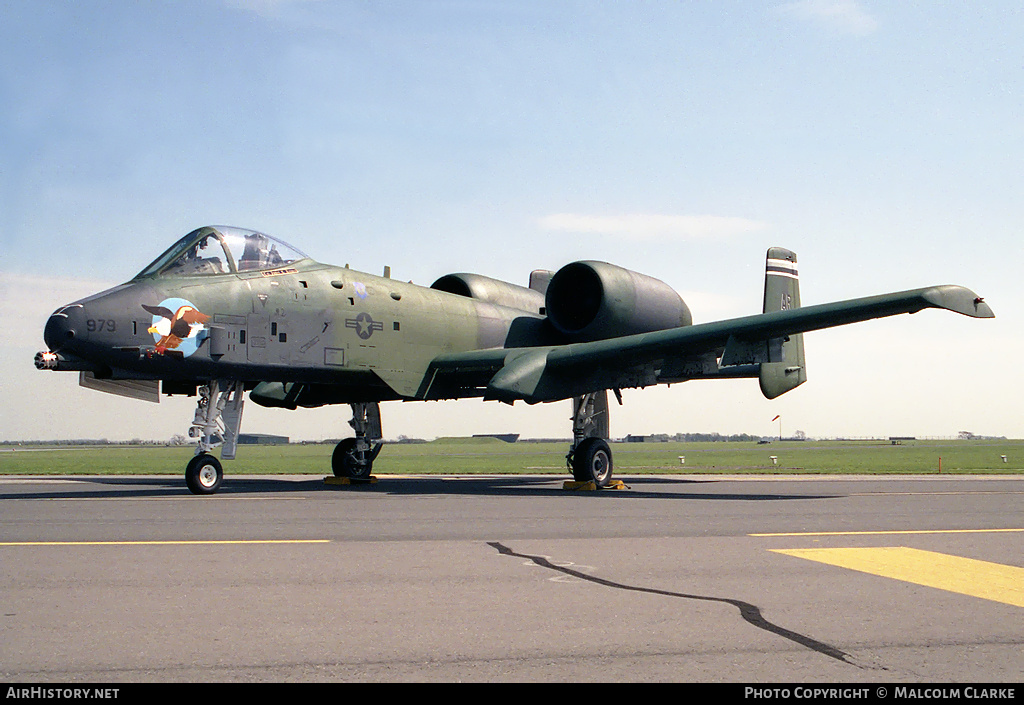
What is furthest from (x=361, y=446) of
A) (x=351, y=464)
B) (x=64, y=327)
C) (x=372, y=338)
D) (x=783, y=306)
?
(x=783, y=306)

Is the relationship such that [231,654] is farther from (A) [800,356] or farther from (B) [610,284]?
(A) [800,356]

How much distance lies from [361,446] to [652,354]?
7471 millimetres

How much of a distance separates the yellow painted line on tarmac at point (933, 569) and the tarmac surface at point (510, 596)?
0.11 ft

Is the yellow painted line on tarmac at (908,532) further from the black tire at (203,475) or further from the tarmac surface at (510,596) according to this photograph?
the black tire at (203,475)

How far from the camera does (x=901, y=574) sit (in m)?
7.25

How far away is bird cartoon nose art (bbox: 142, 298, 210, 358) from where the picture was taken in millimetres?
15641

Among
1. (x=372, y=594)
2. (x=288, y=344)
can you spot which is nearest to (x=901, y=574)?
(x=372, y=594)

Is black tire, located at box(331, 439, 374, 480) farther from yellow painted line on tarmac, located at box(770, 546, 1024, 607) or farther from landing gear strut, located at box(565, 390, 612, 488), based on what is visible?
yellow painted line on tarmac, located at box(770, 546, 1024, 607)

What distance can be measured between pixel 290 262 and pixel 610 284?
760 cm

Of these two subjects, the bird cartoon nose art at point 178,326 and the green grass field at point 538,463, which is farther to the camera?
the green grass field at point 538,463

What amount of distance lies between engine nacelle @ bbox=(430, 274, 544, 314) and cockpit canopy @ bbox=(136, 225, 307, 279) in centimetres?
617

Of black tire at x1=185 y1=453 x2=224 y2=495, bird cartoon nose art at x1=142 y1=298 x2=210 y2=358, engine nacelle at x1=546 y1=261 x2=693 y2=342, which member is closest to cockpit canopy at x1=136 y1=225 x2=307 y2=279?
bird cartoon nose art at x1=142 y1=298 x2=210 y2=358

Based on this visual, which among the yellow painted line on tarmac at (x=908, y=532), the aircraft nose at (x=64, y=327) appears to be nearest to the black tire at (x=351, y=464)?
the aircraft nose at (x=64, y=327)

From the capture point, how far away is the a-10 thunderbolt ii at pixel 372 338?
15.7m
